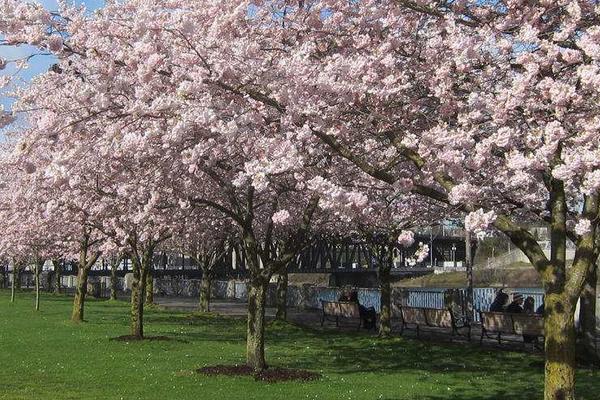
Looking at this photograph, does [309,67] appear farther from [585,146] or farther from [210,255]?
[210,255]

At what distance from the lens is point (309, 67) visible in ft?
26.8

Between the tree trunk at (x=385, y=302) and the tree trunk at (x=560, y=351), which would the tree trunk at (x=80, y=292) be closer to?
the tree trunk at (x=385, y=302)

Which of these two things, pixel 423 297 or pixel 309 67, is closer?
pixel 309 67

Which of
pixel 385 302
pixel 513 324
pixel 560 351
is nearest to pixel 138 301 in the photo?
pixel 385 302

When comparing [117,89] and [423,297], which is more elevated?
[117,89]

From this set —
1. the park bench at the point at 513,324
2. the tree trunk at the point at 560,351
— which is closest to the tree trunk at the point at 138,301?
the park bench at the point at 513,324

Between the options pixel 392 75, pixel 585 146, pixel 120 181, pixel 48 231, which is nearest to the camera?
pixel 585 146

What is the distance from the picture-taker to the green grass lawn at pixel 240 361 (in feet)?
40.2

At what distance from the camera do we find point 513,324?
60.7 feet

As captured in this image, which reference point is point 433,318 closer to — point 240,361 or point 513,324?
point 513,324

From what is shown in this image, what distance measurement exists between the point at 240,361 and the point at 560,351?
30.1ft

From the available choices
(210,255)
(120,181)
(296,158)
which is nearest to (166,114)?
(296,158)

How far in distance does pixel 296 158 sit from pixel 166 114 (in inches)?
59.4

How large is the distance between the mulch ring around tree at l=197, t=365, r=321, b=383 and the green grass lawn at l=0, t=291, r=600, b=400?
0.94 ft
